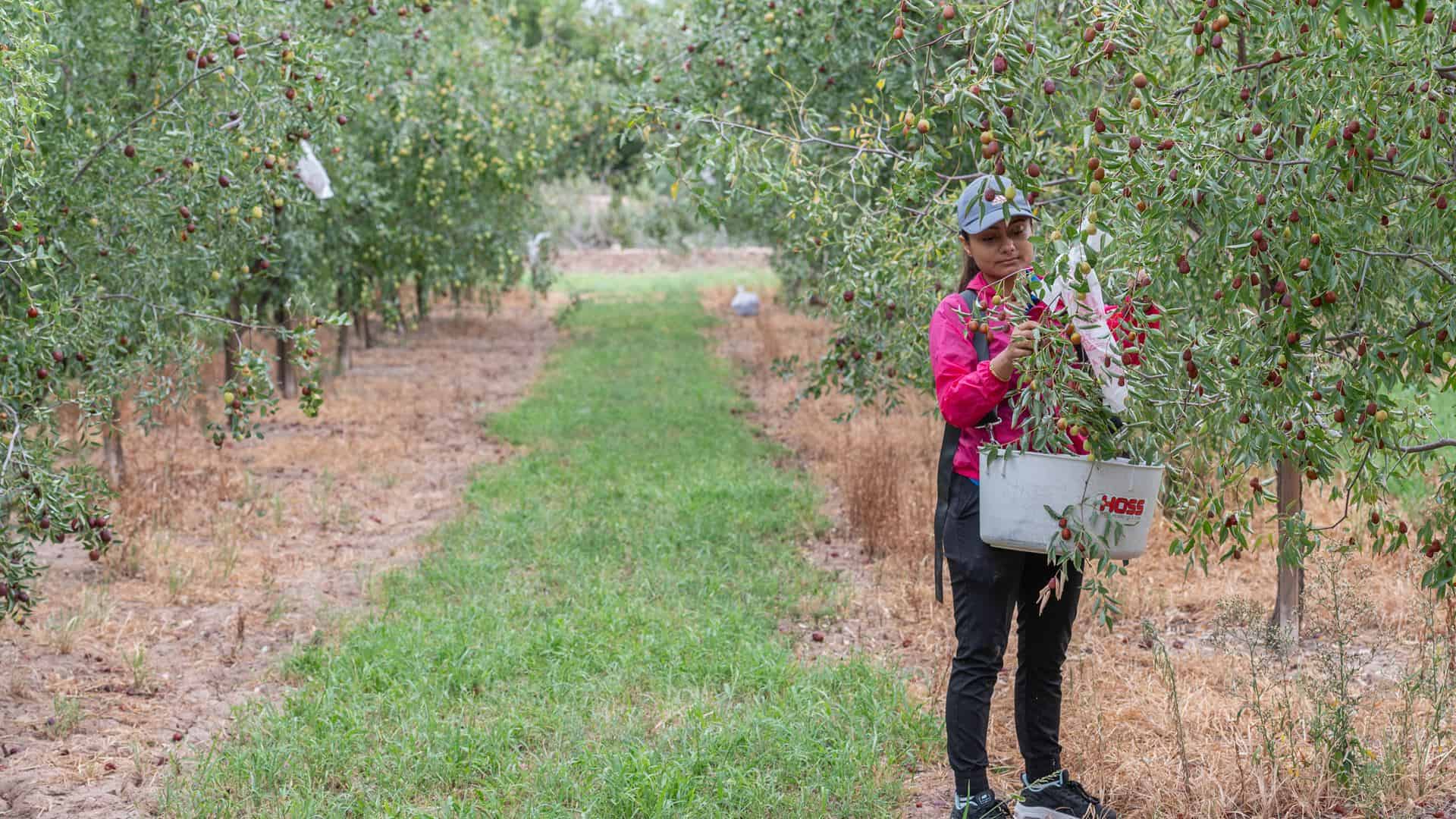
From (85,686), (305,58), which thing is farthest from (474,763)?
(305,58)

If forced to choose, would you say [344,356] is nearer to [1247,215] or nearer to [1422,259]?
[1247,215]

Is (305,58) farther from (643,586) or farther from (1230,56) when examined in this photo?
(1230,56)

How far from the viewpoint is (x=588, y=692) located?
5023 millimetres

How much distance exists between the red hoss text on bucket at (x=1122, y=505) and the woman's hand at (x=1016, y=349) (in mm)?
391

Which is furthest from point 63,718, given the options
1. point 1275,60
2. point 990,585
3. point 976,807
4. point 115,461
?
point 1275,60

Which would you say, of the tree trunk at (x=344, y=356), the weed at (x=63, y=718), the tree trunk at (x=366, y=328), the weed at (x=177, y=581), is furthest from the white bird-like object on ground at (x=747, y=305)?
the weed at (x=63, y=718)

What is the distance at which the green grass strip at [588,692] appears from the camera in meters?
4.15

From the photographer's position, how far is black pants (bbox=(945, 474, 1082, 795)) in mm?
3535

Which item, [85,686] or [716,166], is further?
[716,166]

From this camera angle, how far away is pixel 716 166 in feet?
18.6

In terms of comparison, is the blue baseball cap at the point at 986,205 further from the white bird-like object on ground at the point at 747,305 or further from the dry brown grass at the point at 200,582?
the white bird-like object on ground at the point at 747,305

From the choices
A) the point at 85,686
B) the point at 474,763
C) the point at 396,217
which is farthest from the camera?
the point at 396,217

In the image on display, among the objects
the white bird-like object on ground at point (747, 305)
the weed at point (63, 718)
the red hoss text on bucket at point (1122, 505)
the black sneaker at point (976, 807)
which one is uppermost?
the red hoss text on bucket at point (1122, 505)

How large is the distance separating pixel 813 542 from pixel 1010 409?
423cm
